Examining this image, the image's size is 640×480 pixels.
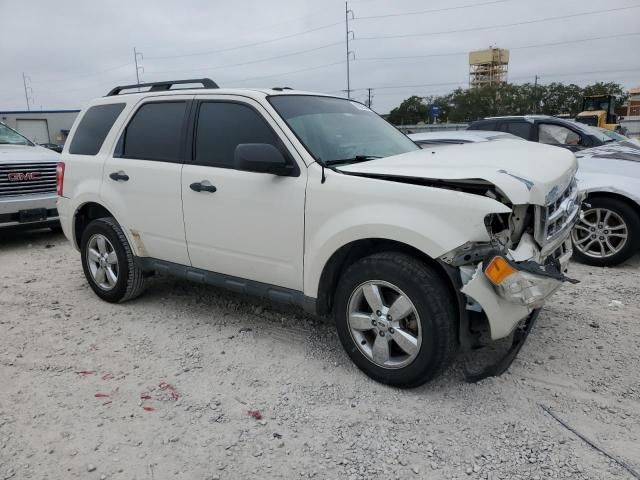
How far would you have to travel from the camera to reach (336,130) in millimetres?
3871

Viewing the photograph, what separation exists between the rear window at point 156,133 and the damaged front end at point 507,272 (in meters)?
2.49

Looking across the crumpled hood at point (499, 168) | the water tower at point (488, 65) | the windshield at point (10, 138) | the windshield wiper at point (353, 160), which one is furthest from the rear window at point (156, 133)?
the water tower at point (488, 65)

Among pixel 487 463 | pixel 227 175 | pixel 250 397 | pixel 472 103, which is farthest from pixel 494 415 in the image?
pixel 472 103

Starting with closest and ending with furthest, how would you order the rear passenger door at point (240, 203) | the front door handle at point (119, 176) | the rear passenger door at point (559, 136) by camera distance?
the rear passenger door at point (240, 203)
the front door handle at point (119, 176)
the rear passenger door at point (559, 136)

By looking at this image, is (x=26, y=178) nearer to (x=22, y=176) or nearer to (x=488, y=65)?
(x=22, y=176)

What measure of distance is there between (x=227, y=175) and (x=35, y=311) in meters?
2.53

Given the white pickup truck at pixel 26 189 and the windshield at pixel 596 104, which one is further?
the windshield at pixel 596 104

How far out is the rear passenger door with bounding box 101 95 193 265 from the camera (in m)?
4.16

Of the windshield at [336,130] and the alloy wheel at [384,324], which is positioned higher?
the windshield at [336,130]

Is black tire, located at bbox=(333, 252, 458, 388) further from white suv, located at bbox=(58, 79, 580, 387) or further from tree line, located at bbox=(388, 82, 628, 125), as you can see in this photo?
tree line, located at bbox=(388, 82, 628, 125)

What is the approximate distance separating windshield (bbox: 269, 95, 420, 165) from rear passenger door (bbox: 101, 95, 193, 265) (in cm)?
97

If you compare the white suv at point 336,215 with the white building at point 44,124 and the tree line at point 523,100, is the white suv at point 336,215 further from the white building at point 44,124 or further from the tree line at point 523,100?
the tree line at point 523,100

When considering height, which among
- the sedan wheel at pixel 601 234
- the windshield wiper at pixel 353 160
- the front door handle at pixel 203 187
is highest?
the windshield wiper at pixel 353 160

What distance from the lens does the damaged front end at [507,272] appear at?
271 centimetres
